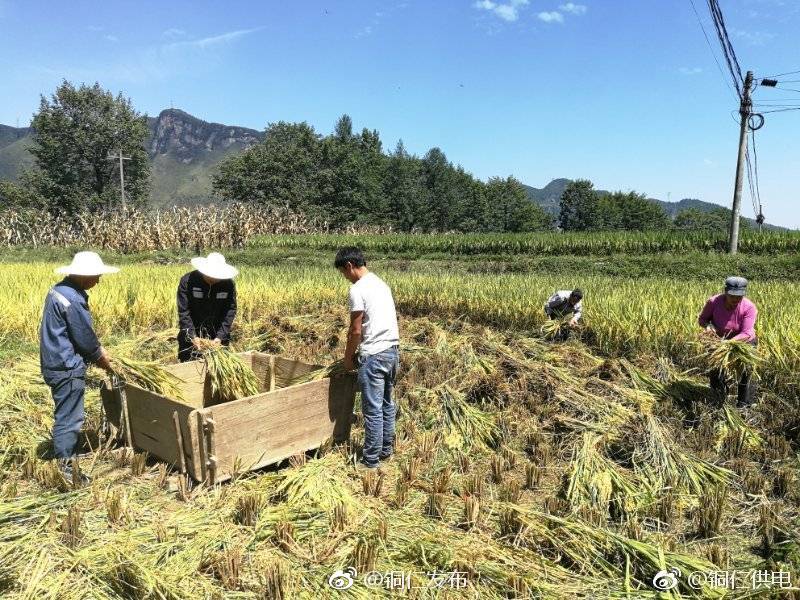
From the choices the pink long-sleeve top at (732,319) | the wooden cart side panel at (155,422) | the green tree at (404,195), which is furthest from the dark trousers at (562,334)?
the green tree at (404,195)

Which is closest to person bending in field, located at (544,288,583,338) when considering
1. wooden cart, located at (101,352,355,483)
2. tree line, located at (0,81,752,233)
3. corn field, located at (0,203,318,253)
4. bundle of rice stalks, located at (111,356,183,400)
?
wooden cart, located at (101,352,355,483)

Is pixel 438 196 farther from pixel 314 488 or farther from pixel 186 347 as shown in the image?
pixel 314 488

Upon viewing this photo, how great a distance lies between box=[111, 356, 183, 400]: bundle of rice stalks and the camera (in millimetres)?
3621

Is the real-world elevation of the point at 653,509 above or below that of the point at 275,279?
below

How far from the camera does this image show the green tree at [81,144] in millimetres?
35531

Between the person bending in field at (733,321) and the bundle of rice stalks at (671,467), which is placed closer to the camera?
the bundle of rice stalks at (671,467)

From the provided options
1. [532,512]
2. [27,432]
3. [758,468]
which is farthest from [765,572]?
[27,432]

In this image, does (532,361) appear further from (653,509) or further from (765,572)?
(765,572)

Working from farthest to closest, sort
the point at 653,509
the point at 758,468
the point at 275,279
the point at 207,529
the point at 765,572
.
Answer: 1. the point at 275,279
2. the point at 758,468
3. the point at 653,509
4. the point at 207,529
5. the point at 765,572

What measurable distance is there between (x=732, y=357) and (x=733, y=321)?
0.44 metres

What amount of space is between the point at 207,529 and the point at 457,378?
11.0 ft

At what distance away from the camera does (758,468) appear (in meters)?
4.04

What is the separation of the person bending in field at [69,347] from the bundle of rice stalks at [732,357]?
4783mm

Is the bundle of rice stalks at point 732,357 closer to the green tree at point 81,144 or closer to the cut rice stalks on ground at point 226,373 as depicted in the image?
the cut rice stalks on ground at point 226,373
